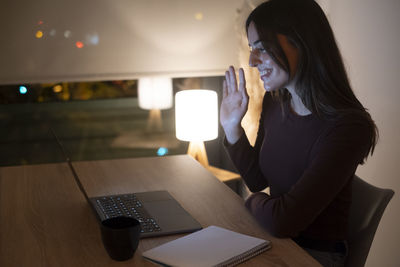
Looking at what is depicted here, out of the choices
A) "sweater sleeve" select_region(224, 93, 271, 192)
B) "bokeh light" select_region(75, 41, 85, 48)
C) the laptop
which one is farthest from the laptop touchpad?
"bokeh light" select_region(75, 41, 85, 48)

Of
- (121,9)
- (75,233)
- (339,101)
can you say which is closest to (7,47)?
(121,9)

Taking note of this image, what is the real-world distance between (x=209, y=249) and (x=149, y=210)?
0.33 m

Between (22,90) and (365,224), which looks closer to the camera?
(365,224)

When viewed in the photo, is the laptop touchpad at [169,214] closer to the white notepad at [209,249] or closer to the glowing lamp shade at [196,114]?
the white notepad at [209,249]

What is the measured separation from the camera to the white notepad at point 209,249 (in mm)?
1148

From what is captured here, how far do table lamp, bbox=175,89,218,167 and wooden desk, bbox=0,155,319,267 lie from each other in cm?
71

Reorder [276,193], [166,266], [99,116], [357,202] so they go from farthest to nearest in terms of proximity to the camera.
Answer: [99,116] < [276,193] < [357,202] < [166,266]

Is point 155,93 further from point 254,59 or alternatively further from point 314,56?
point 314,56

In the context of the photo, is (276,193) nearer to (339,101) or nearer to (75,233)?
(339,101)

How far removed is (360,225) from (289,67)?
0.53 m

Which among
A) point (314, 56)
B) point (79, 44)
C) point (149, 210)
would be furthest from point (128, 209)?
point (79, 44)

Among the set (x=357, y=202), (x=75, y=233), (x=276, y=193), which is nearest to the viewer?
(x=75, y=233)

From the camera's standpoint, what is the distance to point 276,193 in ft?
5.54

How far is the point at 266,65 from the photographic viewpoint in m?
1.54
